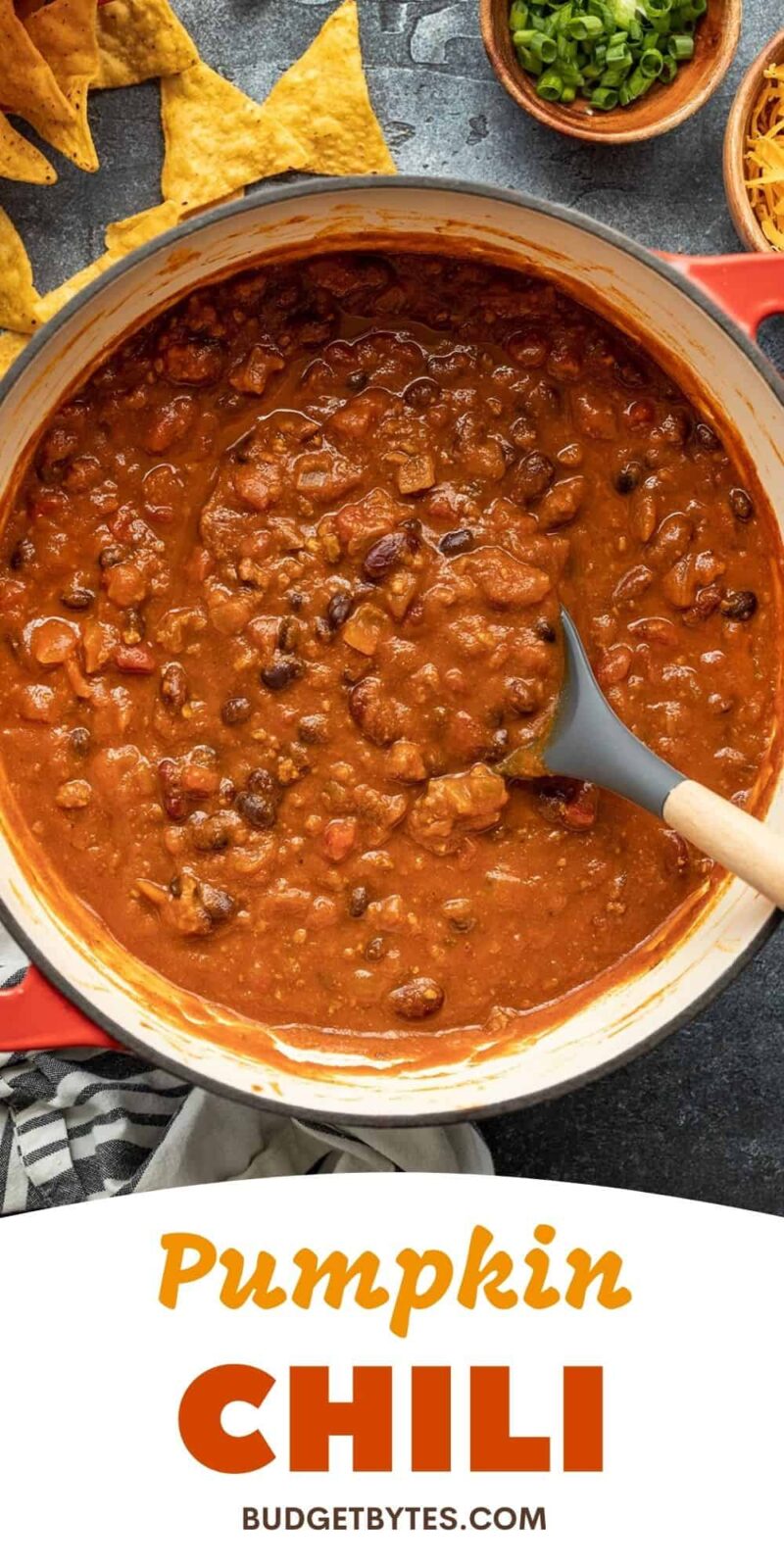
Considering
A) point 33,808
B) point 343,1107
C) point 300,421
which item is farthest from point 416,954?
point 300,421

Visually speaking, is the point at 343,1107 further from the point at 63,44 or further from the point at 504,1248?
the point at 63,44

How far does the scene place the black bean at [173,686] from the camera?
2.23 m

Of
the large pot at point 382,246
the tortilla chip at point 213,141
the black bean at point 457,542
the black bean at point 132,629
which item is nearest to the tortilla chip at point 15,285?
the tortilla chip at point 213,141

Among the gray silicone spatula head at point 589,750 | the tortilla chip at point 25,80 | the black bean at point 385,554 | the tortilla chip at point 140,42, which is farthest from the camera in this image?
the tortilla chip at point 140,42

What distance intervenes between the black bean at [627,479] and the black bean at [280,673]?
0.58 metres

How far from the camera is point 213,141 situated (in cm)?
249

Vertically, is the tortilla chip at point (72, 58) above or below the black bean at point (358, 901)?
above

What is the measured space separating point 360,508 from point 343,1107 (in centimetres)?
93

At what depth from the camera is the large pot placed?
203cm

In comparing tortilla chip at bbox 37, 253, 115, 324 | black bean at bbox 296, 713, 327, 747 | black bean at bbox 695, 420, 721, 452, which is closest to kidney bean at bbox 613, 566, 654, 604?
black bean at bbox 695, 420, 721, 452

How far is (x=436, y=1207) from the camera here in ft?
7.92

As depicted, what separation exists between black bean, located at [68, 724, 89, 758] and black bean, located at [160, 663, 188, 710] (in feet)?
0.46

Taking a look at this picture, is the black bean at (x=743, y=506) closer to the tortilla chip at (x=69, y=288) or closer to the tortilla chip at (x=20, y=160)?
the tortilla chip at (x=69, y=288)

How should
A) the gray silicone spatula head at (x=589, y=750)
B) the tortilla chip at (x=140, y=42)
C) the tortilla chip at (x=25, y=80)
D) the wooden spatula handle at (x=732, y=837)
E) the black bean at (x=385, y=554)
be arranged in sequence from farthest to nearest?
the tortilla chip at (x=140, y=42), the tortilla chip at (x=25, y=80), the black bean at (x=385, y=554), the gray silicone spatula head at (x=589, y=750), the wooden spatula handle at (x=732, y=837)
